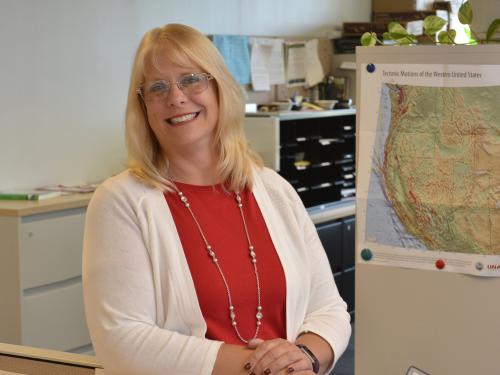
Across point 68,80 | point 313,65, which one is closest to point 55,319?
point 68,80

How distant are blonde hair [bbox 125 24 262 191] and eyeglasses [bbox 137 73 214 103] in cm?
2

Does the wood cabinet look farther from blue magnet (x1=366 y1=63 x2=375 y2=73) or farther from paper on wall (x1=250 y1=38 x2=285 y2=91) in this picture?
blue magnet (x1=366 y1=63 x2=375 y2=73)

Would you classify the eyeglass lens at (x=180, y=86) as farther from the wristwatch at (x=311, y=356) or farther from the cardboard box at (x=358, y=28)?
the cardboard box at (x=358, y=28)

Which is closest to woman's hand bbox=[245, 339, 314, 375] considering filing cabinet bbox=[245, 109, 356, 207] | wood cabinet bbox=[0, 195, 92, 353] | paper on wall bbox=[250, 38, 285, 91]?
wood cabinet bbox=[0, 195, 92, 353]

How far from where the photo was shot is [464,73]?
5.67 feet

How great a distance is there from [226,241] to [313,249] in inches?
8.8

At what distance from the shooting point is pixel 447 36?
5.99 feet

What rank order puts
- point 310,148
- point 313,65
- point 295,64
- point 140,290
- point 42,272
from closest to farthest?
point 140,290 → point 42,272 → point 310,148 → point 295,64 → point 313,65

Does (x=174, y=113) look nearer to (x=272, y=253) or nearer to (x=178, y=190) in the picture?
(x=178, y=190)

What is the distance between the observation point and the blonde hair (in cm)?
181

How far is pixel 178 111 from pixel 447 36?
60cm

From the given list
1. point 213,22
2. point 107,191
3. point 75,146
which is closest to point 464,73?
point 107,191

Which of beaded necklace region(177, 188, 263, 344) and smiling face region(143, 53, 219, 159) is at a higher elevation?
smiling face region(143, 53, 219, 159)

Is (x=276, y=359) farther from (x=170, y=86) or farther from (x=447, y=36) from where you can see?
(x=447, y=36)
